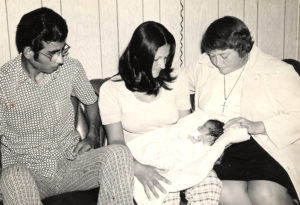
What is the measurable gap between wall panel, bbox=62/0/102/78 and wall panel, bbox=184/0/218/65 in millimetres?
624

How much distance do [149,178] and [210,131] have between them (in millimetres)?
418

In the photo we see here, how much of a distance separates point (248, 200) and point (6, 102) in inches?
49.7

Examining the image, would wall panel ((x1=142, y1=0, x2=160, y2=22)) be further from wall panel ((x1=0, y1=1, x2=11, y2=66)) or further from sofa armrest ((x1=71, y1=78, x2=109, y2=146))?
wall panel ((x1=0, y1=1, x2=11, y2=66))

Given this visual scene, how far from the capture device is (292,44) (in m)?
2.91

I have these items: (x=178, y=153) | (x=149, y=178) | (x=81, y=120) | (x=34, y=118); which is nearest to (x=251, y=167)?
(x=178, y=153)

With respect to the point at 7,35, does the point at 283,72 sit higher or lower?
lower

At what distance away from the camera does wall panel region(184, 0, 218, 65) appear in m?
2.58

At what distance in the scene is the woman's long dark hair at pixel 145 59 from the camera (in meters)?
1.90

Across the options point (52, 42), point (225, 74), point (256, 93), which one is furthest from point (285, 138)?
point (52, 42)

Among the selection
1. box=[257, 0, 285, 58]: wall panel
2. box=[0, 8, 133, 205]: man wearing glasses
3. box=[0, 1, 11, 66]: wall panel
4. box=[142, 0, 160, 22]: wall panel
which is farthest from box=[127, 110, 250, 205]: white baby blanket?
box=[257, 0, 285, 58]: wall panel

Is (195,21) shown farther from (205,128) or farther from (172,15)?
(205,128)

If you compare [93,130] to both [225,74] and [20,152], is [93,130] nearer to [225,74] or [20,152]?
[20,152]

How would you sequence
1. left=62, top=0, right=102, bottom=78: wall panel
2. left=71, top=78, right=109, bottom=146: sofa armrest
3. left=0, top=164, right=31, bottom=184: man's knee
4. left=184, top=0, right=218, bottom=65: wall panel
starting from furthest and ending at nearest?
left=184, top=0, right=218, bottom=65: wall panel, left=62, top=0, right=102, bottom=78: wall panel, left=71, top=78, right=109, bottom=146: sofa armrest, left=0, top=164, right=31, bottom=184: man's knee

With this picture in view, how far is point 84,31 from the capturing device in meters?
2.34
